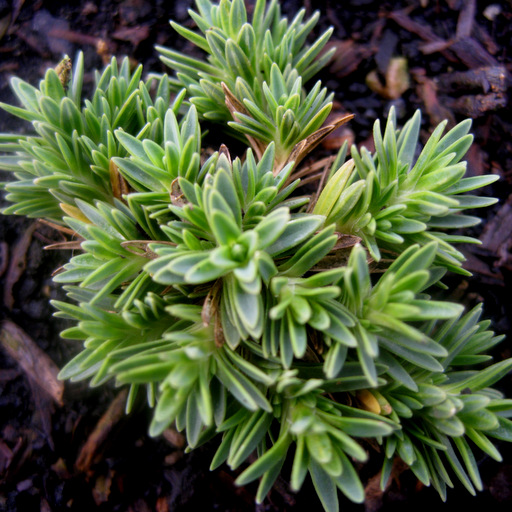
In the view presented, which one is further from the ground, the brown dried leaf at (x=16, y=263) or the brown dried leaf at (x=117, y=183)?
the brown dried leaf at (x=117, y=183)

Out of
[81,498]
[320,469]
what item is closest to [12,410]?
[81,498]

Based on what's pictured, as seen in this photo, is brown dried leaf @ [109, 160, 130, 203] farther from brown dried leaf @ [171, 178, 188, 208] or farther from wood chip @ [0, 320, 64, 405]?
wood chip @ [0, 320, 64, 405]

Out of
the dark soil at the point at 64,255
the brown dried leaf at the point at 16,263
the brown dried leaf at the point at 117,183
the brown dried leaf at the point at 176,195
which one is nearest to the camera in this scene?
the brown dried leaf at the point at 176,195

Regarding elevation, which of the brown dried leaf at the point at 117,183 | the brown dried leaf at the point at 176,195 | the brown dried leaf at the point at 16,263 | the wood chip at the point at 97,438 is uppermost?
the brown dried leaf at the point at 176,195

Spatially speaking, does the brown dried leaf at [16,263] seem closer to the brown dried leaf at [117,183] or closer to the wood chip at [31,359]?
the wood chip at [31,359]

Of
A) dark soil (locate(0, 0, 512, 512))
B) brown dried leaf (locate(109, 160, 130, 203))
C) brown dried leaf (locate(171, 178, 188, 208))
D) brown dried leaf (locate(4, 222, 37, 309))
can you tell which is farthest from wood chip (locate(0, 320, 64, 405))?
brown dried leaf (locate(171, 178, 188, 208))

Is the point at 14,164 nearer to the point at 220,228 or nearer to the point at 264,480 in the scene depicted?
the point at 220,228

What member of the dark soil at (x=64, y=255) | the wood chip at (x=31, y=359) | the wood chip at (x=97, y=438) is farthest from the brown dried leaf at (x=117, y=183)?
the wood chip at (x=97, y=438)

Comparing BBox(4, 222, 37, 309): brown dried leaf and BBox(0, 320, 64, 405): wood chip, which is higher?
BBox(4, 222, 37, 309): brown dried leaf

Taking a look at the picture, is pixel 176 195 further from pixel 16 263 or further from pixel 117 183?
pixel 16 263

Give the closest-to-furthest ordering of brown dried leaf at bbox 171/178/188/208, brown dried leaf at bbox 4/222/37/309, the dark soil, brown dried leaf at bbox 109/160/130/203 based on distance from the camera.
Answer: brown dried leaf at bbox 171/178/188/208
brown dried leaf at bbox 109/160/130/203
the dark soil
brown dried leaf at bbox 4/222/37/309
